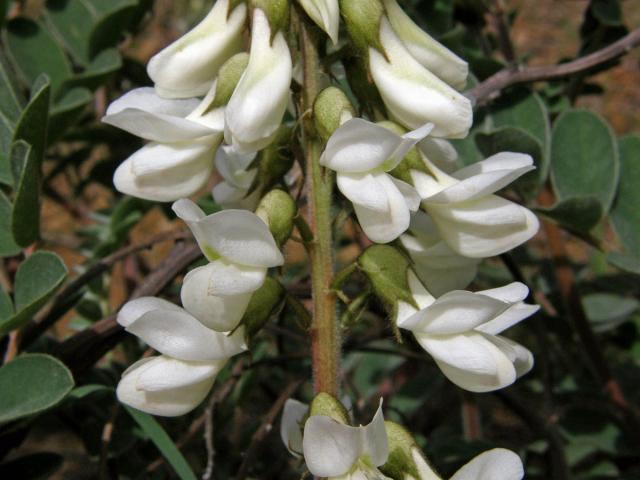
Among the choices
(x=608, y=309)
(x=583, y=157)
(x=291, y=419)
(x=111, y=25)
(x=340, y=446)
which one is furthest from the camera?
(x=608, y=309)

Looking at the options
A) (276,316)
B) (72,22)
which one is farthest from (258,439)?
(72,22)

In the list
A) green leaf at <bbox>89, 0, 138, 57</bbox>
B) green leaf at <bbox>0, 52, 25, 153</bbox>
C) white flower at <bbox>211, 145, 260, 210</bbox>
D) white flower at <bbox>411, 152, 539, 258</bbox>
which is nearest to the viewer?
white flower at <bbox>411, 152, 539, 258</bbox>

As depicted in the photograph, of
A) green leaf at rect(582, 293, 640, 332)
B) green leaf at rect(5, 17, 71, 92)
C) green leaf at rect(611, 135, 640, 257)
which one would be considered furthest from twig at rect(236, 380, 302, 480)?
green leaf at rect(582, 293, 640, 332)

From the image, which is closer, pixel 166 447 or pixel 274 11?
pixel 274 11

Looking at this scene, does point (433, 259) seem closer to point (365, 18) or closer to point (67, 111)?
point (365, 18)

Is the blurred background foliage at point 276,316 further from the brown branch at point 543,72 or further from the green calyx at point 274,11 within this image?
the green calyx at point 274,11

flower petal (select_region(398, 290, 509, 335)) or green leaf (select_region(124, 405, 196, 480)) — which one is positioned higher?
flower petal (select_region(398, 290, 509, 335))

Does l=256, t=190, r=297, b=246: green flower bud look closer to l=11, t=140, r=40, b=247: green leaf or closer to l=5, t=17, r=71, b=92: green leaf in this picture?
l=11, t=140, r=40, b=247: green leaf
